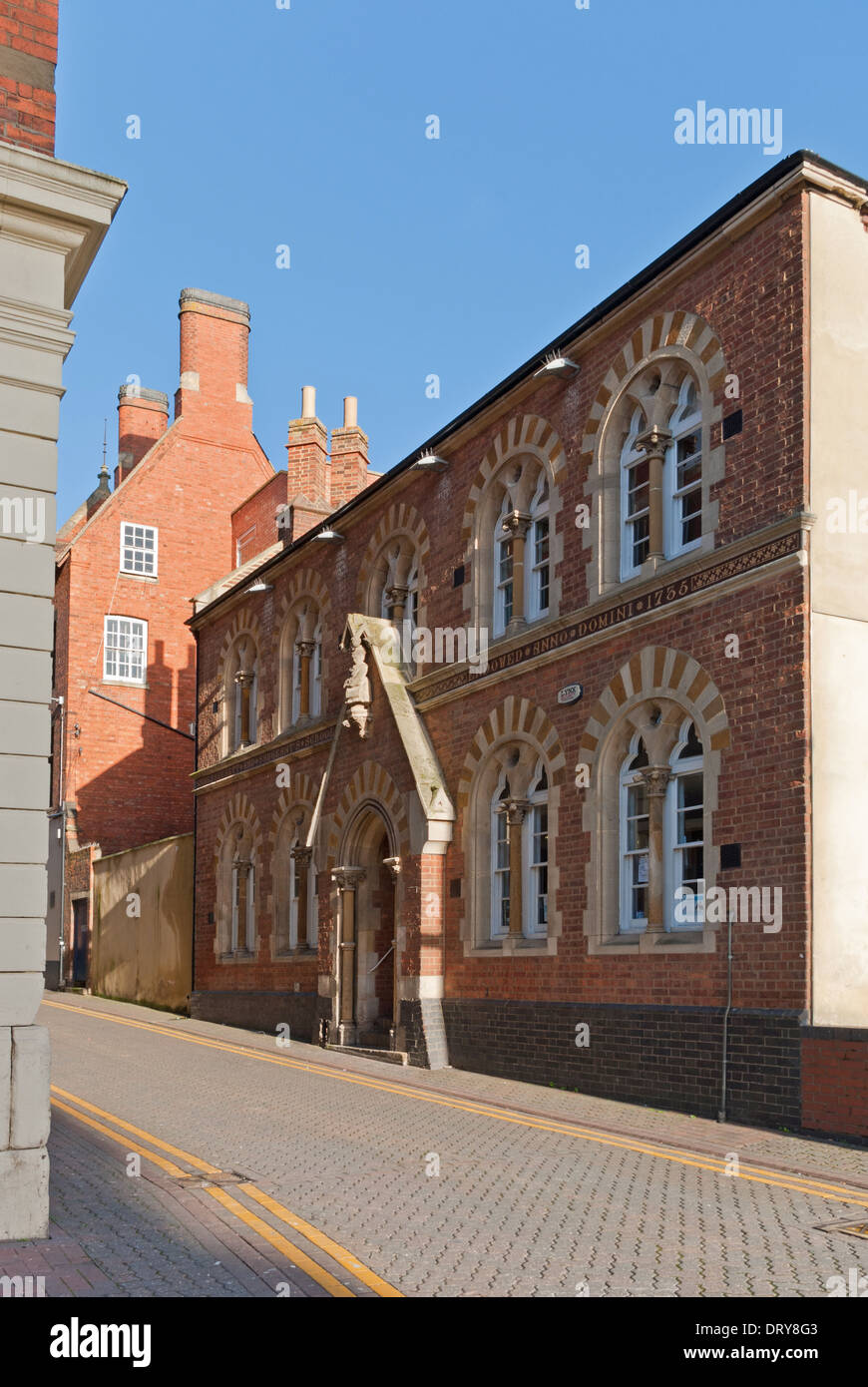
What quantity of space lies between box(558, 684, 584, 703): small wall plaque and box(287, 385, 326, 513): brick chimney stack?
13.3m

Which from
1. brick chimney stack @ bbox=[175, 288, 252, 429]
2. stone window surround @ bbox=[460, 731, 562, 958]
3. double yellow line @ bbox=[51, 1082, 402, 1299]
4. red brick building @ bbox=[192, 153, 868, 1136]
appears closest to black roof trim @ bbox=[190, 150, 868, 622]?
red brick building @ bbox=[192, 153, 868, 1136]

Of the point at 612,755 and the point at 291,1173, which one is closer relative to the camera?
the point at 291,1173

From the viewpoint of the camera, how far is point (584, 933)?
55.7 ft

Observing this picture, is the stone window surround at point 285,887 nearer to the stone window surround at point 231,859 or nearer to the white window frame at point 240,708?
the stone window surround at point 231,859

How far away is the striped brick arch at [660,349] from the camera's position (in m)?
15.7

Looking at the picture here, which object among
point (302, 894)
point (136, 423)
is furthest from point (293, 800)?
point (136, 423)

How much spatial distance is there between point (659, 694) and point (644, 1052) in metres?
3.95

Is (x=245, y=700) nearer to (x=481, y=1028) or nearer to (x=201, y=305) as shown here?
(x=481, y=1028)

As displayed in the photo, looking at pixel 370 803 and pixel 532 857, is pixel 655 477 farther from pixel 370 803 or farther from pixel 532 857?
pixel 370 803

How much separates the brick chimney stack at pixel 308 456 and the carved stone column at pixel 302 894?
7.90 metres

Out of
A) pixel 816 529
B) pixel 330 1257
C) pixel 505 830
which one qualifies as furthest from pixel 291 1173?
pixel 505 830

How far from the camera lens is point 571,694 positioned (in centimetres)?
1772

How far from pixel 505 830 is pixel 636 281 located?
7466 millimetres

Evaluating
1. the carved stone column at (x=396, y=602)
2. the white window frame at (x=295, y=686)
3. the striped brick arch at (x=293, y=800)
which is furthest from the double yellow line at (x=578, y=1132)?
the carved stone column at (x=396, y=602)
